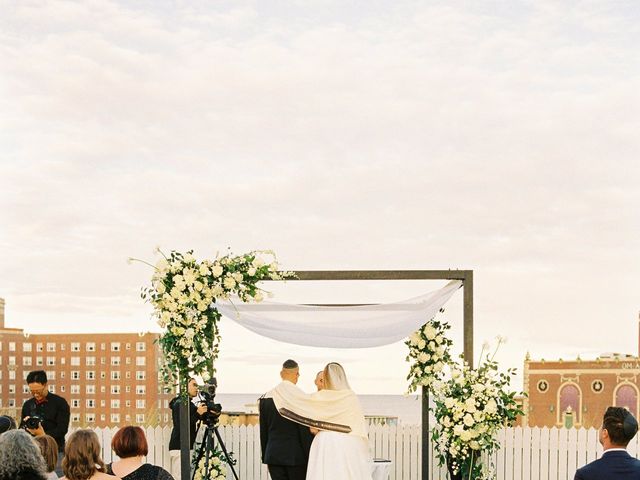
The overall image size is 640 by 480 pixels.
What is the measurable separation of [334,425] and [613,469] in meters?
4.07

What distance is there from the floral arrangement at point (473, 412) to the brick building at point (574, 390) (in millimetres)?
93093

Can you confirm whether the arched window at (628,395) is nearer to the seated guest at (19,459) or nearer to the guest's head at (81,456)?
the guest's head at (81,456)

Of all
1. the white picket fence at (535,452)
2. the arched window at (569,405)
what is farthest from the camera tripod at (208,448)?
the arched window at (569,405)

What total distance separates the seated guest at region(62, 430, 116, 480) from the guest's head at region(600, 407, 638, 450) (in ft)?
7.70

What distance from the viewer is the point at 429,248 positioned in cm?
1867

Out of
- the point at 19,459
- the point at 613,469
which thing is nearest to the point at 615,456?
the point at 613,469

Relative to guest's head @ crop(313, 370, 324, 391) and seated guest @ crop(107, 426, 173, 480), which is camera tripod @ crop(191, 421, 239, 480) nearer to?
guest's head @ crop(313, 370, 324, 391)

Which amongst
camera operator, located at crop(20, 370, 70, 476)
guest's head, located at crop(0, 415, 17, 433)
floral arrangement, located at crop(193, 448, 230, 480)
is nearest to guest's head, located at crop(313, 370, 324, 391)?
floral arrangement, located at crop(193, 448, 230, 480)

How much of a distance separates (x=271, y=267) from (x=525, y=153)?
9.95m

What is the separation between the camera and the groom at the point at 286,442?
835cm

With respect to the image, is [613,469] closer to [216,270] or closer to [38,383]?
[216,270]

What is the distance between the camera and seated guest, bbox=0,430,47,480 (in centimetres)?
434

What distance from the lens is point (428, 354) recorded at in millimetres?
9719

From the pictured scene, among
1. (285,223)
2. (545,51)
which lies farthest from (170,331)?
(545,51)
